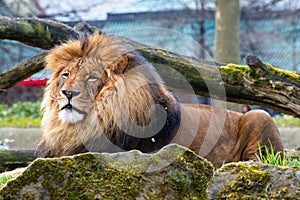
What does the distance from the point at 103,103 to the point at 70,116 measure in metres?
0.29

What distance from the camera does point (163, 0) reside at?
1477 centimetres

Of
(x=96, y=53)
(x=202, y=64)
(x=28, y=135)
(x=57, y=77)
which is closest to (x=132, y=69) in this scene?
(x=96, y=53)

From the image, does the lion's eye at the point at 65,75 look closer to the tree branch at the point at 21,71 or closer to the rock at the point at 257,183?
the tree branch at the point at 21,71

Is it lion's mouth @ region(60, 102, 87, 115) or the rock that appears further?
lion's mouth @ region(60, 102, 87, 115)

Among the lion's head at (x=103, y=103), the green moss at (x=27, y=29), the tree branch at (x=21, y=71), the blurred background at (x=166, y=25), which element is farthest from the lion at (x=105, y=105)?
the blurred background at (x=166, y=25)

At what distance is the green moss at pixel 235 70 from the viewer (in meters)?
6.07

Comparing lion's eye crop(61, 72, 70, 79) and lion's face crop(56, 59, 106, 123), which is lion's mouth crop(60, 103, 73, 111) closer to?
lion's face crop(56, 59, 106, 123)

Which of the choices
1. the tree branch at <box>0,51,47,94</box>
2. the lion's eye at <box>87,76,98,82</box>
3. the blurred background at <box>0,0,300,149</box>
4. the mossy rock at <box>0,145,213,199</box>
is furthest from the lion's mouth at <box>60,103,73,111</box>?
the blurred background at <box>0,0,300,149</box>

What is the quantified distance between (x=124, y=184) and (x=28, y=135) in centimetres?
867

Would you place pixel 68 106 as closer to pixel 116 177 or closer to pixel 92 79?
pixel 92 79

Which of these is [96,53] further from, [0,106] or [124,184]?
[0,106]

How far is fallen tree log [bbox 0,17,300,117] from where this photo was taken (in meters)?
5.77

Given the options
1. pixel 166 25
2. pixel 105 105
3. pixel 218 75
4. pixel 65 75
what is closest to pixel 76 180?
pixel 105 105

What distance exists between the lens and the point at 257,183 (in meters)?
3.33
